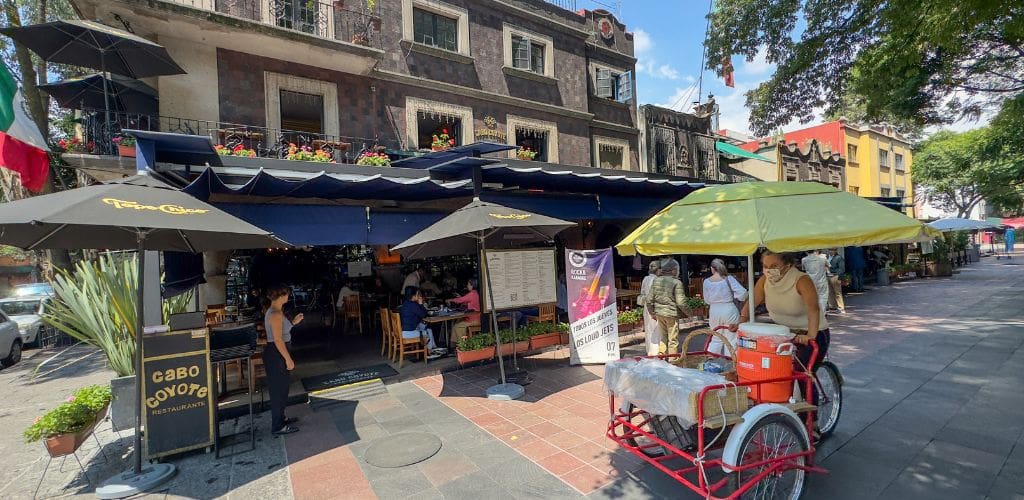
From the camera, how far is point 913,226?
3.28 meters

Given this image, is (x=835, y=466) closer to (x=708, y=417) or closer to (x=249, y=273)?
(x=708, y=417)

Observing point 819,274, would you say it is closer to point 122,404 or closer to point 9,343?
point 122,404

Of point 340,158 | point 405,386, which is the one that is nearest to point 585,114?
point 340,158

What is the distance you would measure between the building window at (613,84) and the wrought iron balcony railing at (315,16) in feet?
27.6

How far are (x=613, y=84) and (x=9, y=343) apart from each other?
19525 mm

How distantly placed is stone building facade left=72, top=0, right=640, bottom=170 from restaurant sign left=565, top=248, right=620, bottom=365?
6499mm

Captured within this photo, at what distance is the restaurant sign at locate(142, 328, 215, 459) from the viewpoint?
418 cm

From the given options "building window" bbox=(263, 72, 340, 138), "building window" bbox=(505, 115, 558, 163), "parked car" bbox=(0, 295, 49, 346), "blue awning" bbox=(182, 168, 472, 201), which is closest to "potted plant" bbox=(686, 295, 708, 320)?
"blue awning" bbox=(182, 168, 472, 201)

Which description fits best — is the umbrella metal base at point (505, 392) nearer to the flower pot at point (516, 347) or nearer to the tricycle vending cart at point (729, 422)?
the flower pot at point (516, 347)

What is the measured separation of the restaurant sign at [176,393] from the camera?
4184 mm

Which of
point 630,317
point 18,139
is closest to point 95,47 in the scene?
point 18,139

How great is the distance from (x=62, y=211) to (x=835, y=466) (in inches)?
263

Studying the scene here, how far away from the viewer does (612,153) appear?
53.4 feet

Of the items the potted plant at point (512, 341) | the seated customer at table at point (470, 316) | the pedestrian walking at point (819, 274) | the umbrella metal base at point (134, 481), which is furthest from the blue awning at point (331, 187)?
the pedestrian walking at point (819, 274)
